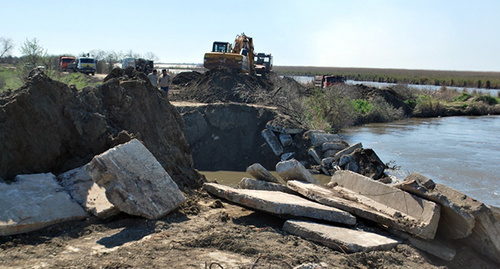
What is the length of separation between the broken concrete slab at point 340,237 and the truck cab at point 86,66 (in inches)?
1376

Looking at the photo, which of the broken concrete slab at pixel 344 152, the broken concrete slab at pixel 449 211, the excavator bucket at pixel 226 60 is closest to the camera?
the broken concrete slab at pixel 449 211

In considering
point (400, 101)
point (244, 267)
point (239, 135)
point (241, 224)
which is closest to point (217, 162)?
point (239, 135)

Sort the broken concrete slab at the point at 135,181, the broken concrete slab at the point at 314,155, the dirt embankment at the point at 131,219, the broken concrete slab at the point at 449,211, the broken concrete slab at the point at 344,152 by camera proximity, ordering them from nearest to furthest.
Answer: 1. the dirt embankment at the point at 131,219
2. the broken concrete slab at the point at 135,181
3. the broken concrete slab at the point at 449,211
4. the broken concrete slab at the point at 344,152
5. the broken concrete slab at the point at 314,155

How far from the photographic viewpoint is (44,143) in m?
5.95

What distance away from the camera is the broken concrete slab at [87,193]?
17.0 feet

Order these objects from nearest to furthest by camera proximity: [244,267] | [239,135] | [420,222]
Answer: [244,267] < [420,222] < [239,135]

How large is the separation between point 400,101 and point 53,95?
103 feet

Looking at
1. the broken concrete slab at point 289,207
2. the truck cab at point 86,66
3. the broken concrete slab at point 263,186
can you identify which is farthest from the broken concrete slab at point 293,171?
the truck cab at point 86,66

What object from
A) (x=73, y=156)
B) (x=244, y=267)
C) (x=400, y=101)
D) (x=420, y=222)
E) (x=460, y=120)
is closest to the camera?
(x=244, y=267)

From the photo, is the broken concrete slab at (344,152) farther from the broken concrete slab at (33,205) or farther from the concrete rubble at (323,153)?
the broken concrete slab at (33,205)

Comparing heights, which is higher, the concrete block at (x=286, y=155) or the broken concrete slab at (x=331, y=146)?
the broken concrete slab at (x=331, y=146)

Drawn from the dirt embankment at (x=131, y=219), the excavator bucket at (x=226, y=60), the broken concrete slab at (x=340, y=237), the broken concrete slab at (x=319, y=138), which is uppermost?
the excavator bucket at (x=226, y=60)

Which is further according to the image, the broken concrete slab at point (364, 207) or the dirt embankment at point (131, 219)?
the broken concrete slab at point (364, 207)

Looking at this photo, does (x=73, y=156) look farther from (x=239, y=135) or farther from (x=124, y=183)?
(x=239, y=135)
